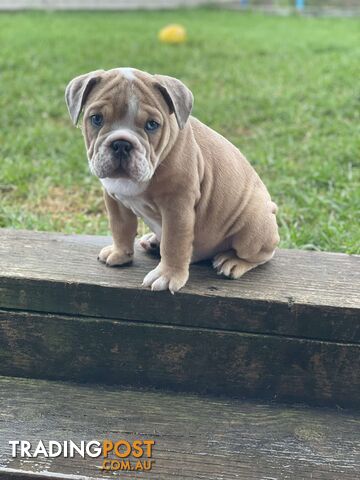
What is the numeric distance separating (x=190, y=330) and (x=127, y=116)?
889 millimetres

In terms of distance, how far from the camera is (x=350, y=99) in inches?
247

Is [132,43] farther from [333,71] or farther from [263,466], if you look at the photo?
[263,466]

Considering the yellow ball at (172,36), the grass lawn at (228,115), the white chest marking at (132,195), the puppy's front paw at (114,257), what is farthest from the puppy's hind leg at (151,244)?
the yellow ball at (172,36)

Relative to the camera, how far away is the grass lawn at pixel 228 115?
13.3 feet

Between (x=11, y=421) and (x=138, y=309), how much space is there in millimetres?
658

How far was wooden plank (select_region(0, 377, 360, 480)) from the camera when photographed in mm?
2135

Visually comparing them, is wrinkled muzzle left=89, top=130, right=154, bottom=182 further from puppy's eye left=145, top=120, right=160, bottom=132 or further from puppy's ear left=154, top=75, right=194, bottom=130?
puppy's ear left=154, top=75, right=194, bottom=130

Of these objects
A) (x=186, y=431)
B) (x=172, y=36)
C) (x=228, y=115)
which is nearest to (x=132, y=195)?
(x=186, y=431)

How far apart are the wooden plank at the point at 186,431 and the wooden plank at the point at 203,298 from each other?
344mm

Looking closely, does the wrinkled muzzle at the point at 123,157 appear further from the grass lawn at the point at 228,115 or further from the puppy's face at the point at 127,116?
the grass lawn at the point at 228,115

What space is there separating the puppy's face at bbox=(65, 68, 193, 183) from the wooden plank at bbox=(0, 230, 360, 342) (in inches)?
20.0

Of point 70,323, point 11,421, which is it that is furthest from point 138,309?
point 11,421

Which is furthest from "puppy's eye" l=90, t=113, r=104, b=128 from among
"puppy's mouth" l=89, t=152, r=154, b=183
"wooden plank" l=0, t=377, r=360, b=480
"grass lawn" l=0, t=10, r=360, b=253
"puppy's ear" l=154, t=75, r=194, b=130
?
"grass lawn" l=0, t=10, r=360, b=253

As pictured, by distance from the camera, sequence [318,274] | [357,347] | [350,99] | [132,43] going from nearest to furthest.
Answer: [357,347] → [318,274] → [350,99] → [132,43]
